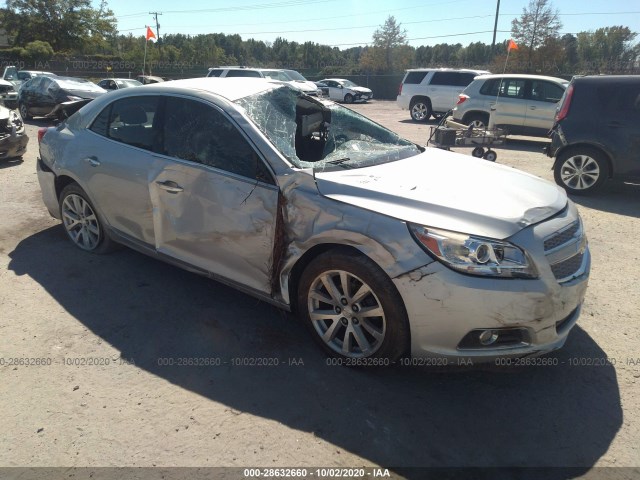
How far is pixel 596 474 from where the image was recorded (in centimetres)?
223

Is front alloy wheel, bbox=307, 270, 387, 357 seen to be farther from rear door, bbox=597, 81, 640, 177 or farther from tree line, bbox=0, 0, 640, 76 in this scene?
tree line, bbox=0, 0, 640, 76

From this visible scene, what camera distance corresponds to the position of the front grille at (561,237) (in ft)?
8.74

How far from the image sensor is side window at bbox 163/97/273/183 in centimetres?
319

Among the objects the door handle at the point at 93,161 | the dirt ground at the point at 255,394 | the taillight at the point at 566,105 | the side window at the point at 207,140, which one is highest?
the taillight at the point at 566,105

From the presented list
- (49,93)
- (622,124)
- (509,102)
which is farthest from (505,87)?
(49,93)

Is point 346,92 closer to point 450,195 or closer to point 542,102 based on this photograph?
point 542,102

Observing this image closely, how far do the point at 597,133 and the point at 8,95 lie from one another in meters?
18.4

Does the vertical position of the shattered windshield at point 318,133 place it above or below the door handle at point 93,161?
above

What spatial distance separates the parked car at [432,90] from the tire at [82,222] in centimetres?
1509

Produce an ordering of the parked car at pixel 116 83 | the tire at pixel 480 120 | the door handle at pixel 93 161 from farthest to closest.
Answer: the parked car at pixel 116 83, the tire at pixel 480 120, the door handle at pixel 93 161

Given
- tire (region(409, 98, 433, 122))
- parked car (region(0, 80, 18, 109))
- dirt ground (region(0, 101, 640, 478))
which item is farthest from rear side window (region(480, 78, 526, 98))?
parked car (region(0, 80, 18, 109))

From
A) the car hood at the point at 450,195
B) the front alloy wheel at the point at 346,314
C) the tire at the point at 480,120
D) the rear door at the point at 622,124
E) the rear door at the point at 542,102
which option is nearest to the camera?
the car hood at the point at 450,195

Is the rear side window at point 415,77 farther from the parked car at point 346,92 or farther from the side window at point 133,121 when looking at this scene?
the side window at point 133,121

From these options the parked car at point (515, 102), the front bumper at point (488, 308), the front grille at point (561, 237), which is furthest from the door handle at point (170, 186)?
the parked car at point (515, 102)
